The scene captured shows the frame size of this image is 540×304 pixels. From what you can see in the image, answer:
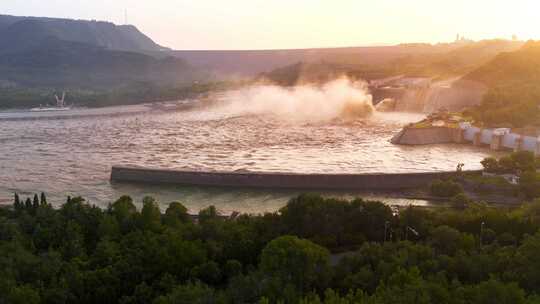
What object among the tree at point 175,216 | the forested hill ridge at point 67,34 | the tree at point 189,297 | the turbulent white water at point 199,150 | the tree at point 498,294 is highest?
the forested hill ridge at point 67,34

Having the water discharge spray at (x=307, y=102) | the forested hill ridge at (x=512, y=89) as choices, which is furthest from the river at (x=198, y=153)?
the forested hill ridge at (x=512, y=89)

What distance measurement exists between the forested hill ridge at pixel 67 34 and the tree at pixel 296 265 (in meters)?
60.1

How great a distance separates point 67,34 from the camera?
7419 centimetres

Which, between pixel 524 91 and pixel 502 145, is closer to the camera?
pixel 502 145

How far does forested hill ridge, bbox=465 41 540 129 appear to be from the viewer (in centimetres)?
2239

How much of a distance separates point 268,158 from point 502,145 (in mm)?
7686

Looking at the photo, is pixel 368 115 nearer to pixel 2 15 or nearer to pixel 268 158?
pixel 268 158

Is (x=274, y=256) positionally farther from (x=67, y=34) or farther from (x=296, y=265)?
(x=67, y=34)

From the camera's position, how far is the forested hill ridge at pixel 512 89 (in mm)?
22391

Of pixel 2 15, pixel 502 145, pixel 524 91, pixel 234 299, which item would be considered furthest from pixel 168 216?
pixel 2 15

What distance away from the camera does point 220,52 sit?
230ft

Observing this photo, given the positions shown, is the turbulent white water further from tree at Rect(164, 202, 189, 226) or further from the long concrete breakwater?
tree at Rect(164, 202, 189, 226)

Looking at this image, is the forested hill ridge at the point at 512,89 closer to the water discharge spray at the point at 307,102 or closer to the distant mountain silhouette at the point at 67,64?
the water discharge spray at the point at 307,102

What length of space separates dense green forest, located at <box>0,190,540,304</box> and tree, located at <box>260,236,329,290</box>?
0.04ft
